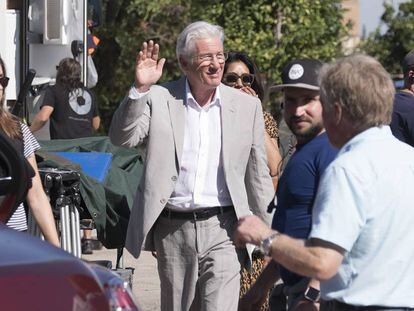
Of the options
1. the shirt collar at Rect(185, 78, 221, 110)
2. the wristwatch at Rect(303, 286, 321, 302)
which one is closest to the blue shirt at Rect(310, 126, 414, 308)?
the wristwatch at Rect(303, 286, 321, 302)

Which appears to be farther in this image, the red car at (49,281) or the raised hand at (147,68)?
the raised hand at (147,68)

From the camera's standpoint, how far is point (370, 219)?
4.02m

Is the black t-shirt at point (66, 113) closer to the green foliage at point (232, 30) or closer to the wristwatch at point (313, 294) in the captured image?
the wristwatch at point (313, 294)

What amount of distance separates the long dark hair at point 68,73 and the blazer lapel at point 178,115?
18.6 ft

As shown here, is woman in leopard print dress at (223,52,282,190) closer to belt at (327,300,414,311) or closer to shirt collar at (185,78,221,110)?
shirt collar at (185,78,221,110)

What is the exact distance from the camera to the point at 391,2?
3541cm

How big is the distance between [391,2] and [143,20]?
14.1 metres

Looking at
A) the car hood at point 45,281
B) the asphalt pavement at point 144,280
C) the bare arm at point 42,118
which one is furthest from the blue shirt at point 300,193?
the bare arm at point 42,118

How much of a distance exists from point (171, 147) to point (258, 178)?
1.88 feet

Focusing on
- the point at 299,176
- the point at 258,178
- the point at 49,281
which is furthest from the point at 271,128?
the point at 49,281

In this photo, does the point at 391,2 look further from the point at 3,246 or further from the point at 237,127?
the point at 3,246

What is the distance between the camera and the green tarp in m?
7.41

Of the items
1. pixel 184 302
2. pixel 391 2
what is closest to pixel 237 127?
pixel 184 302

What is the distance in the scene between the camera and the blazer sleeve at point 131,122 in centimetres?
612
